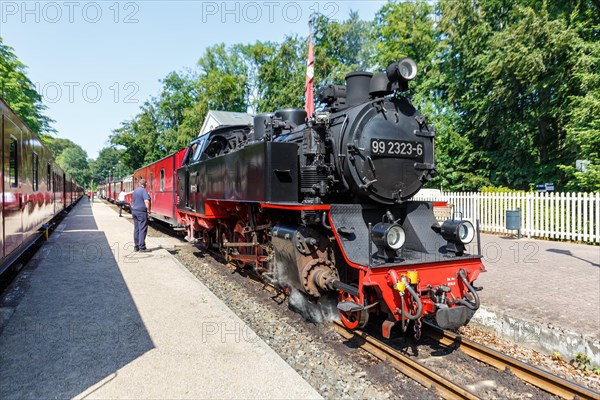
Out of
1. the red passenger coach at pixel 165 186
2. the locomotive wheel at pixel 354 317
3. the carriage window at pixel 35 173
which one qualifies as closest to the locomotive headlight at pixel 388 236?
the locomotive wheel at pixel 354 317

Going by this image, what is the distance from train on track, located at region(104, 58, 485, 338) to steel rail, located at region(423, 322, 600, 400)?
376 millimetres

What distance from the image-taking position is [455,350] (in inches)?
174

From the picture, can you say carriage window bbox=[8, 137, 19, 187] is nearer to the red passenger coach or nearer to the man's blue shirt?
the man's blue shirt

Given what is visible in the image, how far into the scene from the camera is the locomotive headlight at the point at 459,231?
180 inches

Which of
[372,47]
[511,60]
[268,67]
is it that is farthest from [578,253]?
[268,67]

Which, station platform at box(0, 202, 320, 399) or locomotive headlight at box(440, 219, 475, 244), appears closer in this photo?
station platform at box(0, 202, 320, 399)

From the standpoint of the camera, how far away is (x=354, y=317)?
4461mm

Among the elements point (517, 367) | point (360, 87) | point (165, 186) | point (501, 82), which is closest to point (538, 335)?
point (517, 367)

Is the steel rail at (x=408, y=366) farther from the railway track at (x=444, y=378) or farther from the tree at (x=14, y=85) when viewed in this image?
the tree at (x=14, y=85)

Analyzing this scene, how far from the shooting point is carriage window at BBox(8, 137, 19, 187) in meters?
5.69

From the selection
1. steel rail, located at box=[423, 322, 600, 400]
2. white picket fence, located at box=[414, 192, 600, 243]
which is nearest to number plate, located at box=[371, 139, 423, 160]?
steel rail, located at box=[423, 322, 600, 400]

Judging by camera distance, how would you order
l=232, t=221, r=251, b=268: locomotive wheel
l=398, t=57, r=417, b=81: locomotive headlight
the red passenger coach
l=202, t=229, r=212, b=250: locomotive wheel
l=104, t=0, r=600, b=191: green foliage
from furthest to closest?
l=104, t=0, r=600, b=191: green foliage
the red passenger coach
l=202, t=229, r=212, b=250: locomotive wheel
l=232, t=221, r=251, b=268: locomotive wheel
l=398, t=57, r=417, b=81: locomotive headlight

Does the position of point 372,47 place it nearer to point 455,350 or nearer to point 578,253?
point 578,253

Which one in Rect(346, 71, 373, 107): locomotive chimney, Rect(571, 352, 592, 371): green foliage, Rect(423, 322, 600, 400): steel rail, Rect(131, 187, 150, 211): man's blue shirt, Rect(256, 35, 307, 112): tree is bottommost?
Rect(571, 352, 592, 371): green foliage
